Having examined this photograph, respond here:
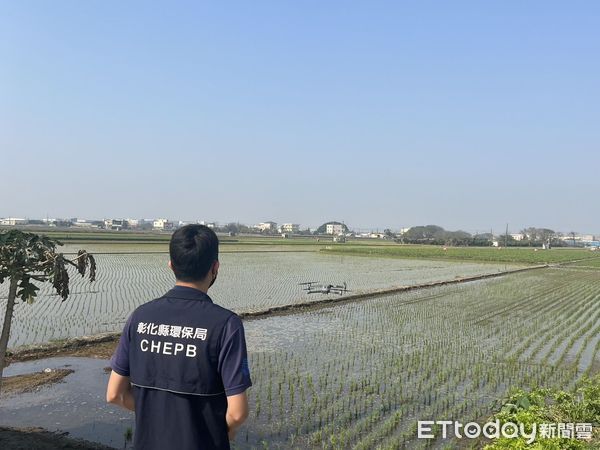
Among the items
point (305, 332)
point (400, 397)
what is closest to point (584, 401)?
point (400, 397)

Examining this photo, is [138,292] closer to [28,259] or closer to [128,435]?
[128,435]

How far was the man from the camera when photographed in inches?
73.5

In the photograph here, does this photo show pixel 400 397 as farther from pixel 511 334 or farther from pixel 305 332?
pixel 511 334

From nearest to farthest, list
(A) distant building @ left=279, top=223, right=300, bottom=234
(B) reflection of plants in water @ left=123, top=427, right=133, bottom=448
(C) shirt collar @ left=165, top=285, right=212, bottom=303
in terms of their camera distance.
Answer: (C) shirt collar @ left=165, top=285, right=212, bottom=303
(B) reflection of plants in water @ left=123, top=427, right=133, bottom=448
(A) distant building @ left=279, top=223, right=300, bottom=234

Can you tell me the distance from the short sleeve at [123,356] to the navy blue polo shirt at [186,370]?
0.06 metres

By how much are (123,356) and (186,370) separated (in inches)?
14.3

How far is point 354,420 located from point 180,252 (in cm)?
459

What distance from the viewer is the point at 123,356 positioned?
2.08 m

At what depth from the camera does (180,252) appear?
202 centimetres

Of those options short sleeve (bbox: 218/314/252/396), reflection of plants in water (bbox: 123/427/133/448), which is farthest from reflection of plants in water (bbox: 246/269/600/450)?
short sleeve (bbox: 218/314/252/396)

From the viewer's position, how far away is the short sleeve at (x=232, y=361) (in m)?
1.85

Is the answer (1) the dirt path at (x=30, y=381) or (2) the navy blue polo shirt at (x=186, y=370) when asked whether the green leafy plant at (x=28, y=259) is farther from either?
(1) the dirt path at (x=30, y=381)

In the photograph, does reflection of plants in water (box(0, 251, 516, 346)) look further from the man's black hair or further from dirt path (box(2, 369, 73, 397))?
the man's black hair
